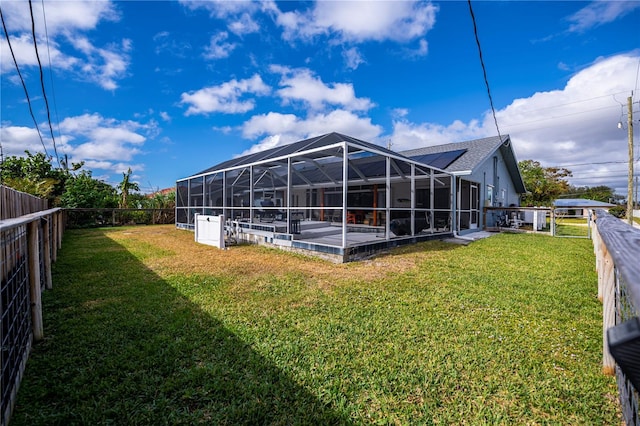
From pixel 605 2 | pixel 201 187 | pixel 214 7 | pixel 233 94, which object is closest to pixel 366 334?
pixel 214 7

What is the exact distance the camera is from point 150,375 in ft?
7.18

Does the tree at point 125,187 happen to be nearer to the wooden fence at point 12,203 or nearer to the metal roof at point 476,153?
the wooden fence at point 12,203

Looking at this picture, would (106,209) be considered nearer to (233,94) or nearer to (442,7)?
(233,94)

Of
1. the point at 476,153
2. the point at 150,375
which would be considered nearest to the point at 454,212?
the point at 476,153

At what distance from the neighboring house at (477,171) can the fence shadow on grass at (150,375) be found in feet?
35.0

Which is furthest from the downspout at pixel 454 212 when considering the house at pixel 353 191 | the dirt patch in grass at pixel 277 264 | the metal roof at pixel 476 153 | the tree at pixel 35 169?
the tree at pixel 35 169

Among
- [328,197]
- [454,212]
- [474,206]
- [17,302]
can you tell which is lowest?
[17,302]

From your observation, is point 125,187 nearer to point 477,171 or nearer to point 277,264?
point 277,264

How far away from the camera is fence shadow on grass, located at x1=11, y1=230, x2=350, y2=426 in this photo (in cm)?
182

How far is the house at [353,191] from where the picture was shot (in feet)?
26.0

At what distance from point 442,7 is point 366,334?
6951mm

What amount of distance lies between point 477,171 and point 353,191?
5.76m

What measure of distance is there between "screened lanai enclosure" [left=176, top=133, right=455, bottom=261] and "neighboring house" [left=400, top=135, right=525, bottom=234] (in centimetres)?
81

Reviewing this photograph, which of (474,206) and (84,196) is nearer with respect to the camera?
(474,206)
